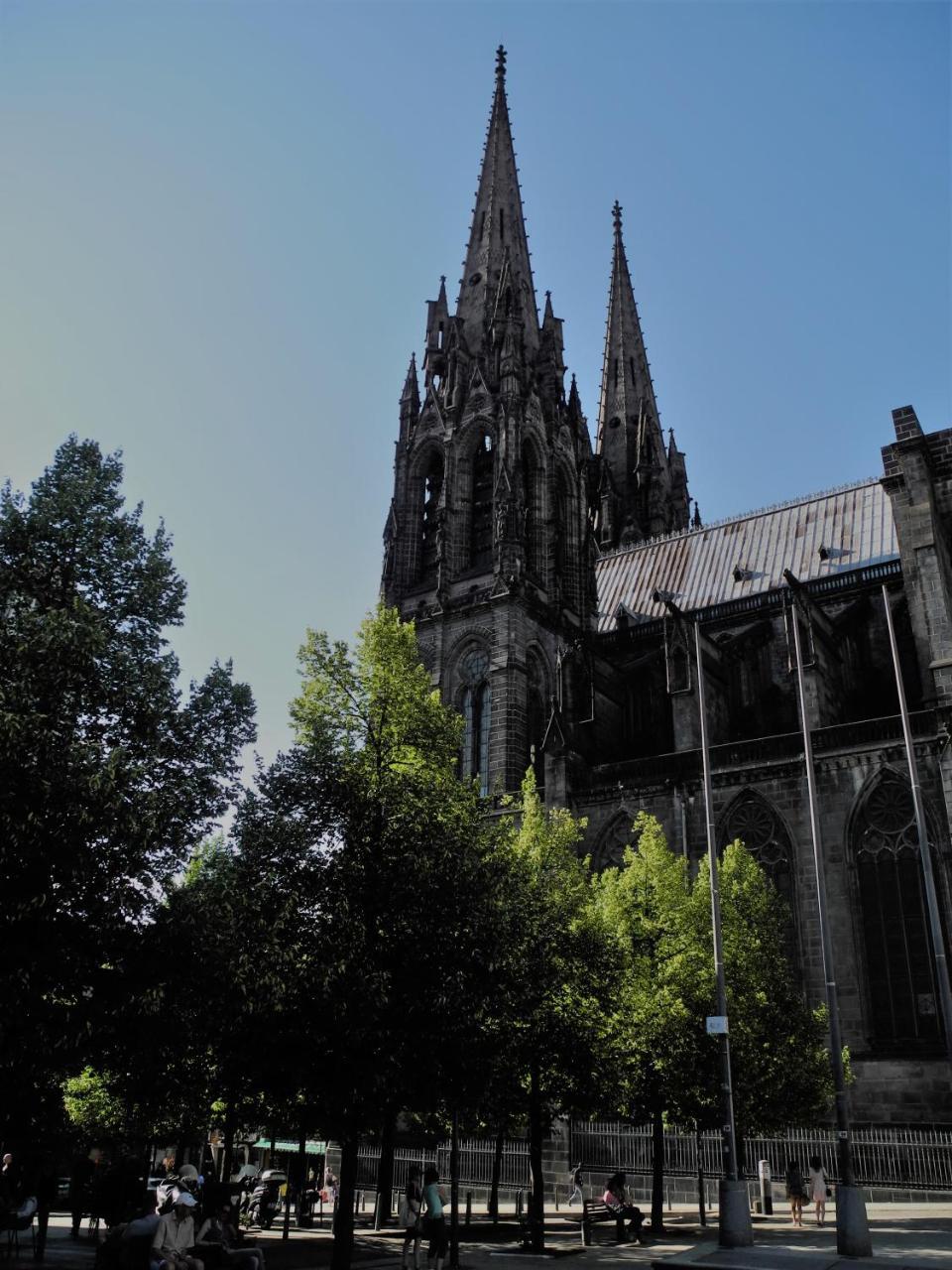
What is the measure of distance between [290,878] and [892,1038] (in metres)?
20.7

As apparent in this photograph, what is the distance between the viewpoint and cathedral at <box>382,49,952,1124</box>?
2964cm

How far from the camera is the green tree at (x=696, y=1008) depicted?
21375 mm

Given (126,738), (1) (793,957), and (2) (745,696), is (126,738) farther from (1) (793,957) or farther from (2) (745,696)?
(2) (745,696)

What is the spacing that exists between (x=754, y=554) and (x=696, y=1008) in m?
30.2

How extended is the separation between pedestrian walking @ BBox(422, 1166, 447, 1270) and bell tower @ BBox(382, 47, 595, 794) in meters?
25.6

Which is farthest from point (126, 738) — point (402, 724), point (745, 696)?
point (745, 696)

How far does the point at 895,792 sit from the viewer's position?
30.5 metres

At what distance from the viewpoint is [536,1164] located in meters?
19.1

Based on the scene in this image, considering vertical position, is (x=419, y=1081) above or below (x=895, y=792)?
below

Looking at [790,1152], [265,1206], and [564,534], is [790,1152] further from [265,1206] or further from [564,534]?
[564,534]

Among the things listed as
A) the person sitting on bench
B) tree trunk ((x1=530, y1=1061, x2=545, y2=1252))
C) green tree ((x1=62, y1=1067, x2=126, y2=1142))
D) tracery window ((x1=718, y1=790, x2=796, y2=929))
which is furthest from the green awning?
tracery window ((x1=718, y1=790, x2=796, y2=929))

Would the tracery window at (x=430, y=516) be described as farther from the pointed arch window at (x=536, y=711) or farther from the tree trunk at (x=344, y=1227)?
the tree trunk at (x=344, y=1227)

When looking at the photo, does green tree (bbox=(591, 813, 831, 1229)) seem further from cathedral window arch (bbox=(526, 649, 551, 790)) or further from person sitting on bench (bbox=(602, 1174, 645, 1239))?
cathedral window arch (bbox=(526, 649, 551, 790))

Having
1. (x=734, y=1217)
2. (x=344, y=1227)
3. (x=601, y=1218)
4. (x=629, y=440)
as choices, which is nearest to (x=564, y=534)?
(x=629, y=440)
